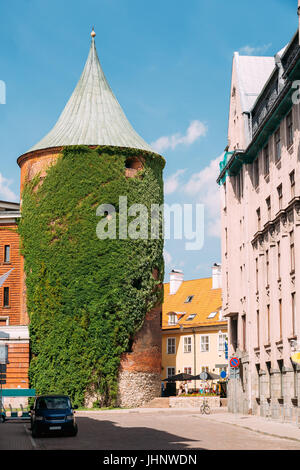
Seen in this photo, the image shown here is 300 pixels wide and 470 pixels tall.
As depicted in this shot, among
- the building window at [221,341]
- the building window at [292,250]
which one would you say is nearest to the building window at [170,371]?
the building window at [221,341]

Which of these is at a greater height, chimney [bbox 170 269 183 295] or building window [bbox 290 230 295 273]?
chimney [bbox 170 269 183 295]

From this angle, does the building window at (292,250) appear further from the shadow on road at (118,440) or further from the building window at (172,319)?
the building window at (172,319)

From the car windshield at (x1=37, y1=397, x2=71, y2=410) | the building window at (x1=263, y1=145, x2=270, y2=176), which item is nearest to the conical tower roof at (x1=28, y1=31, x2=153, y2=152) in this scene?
the building window at (x1=263, y1=145, x2=270, y2=176)

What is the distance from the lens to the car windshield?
2602 cm

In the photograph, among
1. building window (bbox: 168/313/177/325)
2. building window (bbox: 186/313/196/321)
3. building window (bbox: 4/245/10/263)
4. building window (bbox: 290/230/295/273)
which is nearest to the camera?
building window (bbox: 290/230/295/273)

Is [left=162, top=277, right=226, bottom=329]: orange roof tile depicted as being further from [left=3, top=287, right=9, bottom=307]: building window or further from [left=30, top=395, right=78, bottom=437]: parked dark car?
[left=30, top=395, right=78, bottom=437]: parked dark car

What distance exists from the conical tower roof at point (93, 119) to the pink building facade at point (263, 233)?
32.0 feet

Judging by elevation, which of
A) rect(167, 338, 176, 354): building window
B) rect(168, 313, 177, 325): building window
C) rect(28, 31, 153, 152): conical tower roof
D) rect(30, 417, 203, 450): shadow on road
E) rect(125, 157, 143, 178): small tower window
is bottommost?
rect(30, 417, 203, 450): shadow on road

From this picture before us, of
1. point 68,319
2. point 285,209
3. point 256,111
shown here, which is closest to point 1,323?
point 68,319

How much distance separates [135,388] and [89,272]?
342 inches

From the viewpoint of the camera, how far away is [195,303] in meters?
79.6

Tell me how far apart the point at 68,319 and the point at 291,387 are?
22500 millimetres

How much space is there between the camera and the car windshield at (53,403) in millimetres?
26016

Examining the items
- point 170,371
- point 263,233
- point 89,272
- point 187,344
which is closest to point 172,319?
point 187,344
